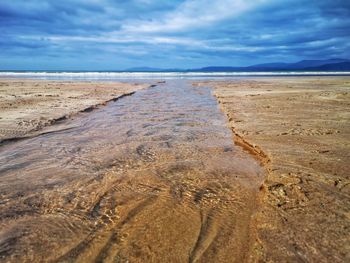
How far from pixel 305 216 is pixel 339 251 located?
65cm

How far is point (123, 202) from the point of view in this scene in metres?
3.85

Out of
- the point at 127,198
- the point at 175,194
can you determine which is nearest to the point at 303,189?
the point at 175,194

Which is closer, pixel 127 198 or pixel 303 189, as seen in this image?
pixel 127 198

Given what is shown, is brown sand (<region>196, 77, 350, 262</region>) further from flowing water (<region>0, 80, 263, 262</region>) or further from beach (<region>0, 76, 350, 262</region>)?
flowing water (<region>0, 80, 263, 262</region>)

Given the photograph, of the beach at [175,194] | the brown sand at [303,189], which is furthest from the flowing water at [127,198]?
the brown sand at [303,189]

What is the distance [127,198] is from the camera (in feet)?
13.0

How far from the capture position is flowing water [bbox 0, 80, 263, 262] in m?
2.86

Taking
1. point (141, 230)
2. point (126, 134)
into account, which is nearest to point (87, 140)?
point (126, 134)

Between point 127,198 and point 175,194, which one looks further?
point 175,194

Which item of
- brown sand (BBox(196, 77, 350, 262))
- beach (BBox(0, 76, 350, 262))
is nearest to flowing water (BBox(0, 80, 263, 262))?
beach (BBox(0, 76, 350, 262))

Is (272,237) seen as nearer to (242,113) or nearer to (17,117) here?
(242,113)

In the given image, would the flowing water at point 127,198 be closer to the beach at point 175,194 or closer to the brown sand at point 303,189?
the beach at point 175,194

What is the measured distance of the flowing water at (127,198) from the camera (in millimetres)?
2859

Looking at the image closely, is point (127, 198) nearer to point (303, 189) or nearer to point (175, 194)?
point (175, 194)
